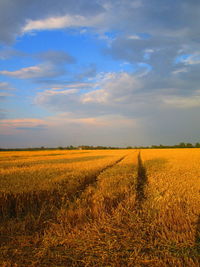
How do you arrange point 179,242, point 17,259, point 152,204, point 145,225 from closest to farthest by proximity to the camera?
point 17,259 < point 179,242 < point 145,225 < point 152,204

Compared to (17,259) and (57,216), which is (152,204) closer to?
(57,216)

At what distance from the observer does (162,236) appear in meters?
3.66

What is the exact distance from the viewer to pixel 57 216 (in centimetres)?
483

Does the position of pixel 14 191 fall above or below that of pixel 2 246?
above

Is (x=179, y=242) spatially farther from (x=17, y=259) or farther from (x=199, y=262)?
(x=17, y=259)

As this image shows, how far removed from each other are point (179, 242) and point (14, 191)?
4476 millimetres

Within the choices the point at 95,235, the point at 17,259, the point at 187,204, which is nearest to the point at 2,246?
the point at 17,259

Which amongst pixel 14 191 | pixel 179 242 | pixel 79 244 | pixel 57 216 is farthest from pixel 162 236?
pixel 14 191

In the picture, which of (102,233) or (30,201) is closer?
(102,233)

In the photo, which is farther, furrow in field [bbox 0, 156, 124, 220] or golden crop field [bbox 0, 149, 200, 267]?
furrow in field [bbox 0, 156, 124, 220]

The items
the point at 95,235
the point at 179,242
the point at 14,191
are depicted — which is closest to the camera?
the point at 179,242

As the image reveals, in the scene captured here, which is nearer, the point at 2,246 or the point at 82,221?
the point at 2,246

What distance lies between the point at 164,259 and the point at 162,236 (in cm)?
73

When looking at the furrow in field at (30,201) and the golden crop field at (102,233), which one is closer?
the golden crop field at (102,233)
